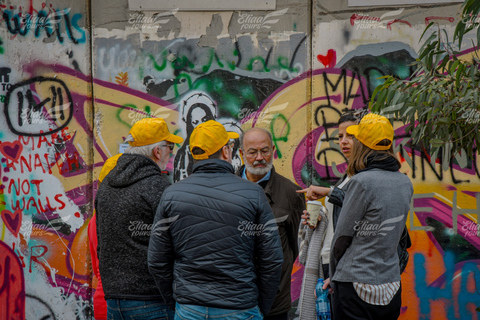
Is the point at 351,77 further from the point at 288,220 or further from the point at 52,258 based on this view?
the point at 52,258

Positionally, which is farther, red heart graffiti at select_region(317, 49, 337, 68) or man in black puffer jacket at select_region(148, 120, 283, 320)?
red heart graffiti at select_region(317, 49, 337, 68)

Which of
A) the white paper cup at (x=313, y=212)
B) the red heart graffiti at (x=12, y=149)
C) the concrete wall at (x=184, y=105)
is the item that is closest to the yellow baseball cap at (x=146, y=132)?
the white paper cup at (x=313, y=212)

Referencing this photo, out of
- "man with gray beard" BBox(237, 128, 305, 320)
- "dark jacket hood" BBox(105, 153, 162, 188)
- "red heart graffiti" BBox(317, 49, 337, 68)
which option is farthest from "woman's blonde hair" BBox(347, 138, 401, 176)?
"red heart graffiti" BBox(317, 49, 337, 68)

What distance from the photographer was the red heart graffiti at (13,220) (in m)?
5.78

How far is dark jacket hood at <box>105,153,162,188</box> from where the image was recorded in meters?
3.23

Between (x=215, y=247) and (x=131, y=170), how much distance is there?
32.2 inches

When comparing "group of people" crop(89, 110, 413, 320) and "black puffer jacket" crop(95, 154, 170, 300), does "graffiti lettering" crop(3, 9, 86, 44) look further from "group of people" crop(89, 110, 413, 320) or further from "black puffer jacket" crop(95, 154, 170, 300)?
"black puffer jacket" crop(95, 154, 170, 300)

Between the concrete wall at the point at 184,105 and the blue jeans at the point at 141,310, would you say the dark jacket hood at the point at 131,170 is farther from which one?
the concrete wall at the point at 184,105

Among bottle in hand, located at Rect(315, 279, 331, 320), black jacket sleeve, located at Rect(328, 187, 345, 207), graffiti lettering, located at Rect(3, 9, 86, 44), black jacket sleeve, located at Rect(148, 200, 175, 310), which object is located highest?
graffiti lettering, located at Rect(3, 9, 86, 44)

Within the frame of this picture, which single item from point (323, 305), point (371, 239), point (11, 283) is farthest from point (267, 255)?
point (11, 283)

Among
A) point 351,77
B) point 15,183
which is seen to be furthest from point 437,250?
point 15,183

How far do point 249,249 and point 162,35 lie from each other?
3453 millimetres

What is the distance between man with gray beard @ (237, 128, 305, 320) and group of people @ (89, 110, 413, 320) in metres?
0.03

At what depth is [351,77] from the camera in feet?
18.0
